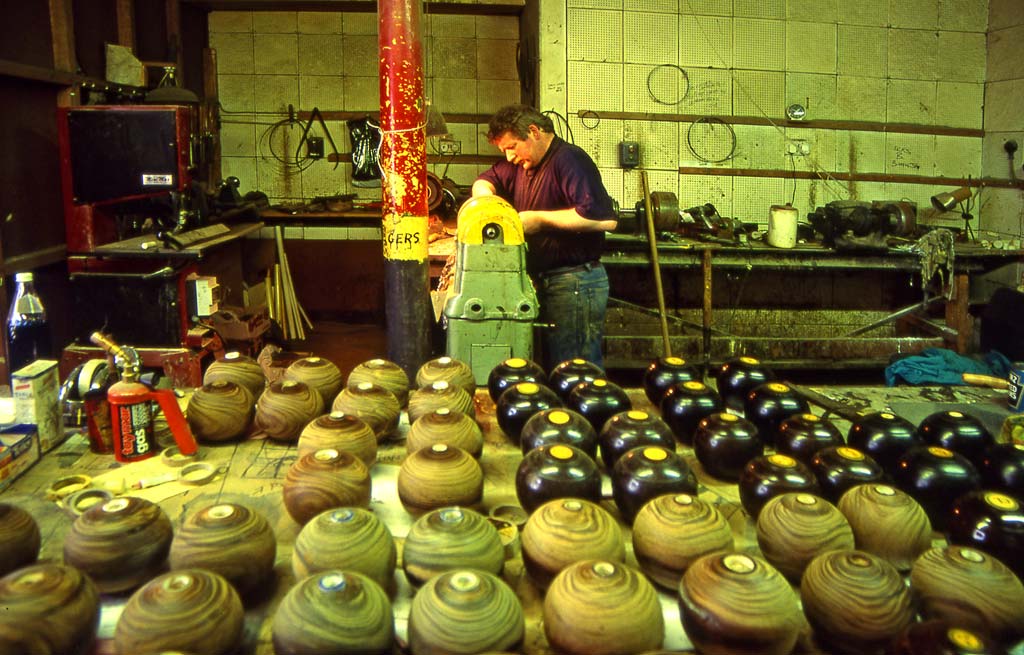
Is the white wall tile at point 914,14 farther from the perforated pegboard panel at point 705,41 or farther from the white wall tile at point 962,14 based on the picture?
the perforated pegboard panel at point 705,41

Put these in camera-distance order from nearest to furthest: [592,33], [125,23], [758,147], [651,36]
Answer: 1. [125,23]
2. [592,33]
3. [651,36]
4. [758,147]

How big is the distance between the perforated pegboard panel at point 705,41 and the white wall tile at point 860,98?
1.01m

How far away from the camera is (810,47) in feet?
23.2

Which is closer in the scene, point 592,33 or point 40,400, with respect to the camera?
point 40,400

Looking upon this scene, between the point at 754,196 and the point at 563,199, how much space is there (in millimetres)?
3363

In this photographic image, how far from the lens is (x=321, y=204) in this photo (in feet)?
26.4

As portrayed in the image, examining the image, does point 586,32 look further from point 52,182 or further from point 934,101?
point 52,182

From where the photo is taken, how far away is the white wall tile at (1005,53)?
6938 millimetres

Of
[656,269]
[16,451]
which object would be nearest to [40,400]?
[16,451]

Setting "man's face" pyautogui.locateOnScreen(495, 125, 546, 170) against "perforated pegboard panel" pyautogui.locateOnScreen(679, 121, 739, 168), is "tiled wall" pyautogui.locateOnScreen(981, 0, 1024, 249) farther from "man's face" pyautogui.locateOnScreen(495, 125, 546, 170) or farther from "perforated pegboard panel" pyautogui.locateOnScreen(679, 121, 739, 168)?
"man's face" pyautogui.locateOnScreen(495, 125, 546, 170)

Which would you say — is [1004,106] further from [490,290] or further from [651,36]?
[490,290]

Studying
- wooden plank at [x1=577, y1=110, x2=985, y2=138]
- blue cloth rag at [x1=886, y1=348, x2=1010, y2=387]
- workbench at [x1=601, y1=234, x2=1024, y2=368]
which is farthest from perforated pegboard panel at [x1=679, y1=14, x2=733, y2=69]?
blue cloth rag at [x1=886, y1=348, x2=1010, y2=387]

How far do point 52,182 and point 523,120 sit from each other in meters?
2.90

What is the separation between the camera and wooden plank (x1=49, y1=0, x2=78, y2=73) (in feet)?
16.5
